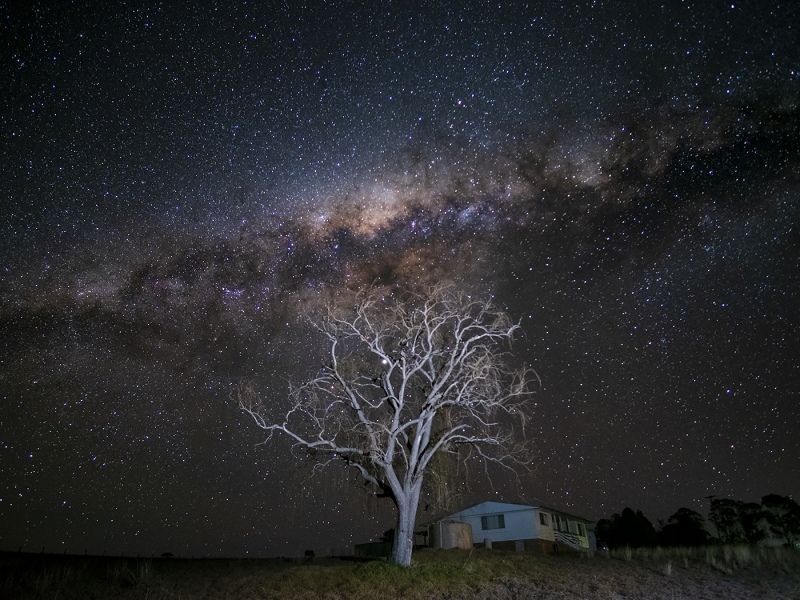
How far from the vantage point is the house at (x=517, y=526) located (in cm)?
4472

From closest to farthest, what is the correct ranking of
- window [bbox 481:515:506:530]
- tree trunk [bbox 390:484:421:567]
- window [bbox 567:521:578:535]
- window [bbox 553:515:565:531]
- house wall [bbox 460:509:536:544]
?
tree trunk [bbox 390:484:421:567] < house wall [bbox 460:509:536:544] < window [bbox 481:515:506:530] < window [bbox 553:515:565:531] < window [bbox 567:521:578:535]

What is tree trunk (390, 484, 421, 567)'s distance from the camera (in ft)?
60.3

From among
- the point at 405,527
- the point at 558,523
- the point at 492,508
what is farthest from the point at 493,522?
the point at 405,527

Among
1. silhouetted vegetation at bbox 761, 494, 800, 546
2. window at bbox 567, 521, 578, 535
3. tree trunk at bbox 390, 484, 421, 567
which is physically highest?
silhouetted vegetation at bbox 761, 494, 800, 546

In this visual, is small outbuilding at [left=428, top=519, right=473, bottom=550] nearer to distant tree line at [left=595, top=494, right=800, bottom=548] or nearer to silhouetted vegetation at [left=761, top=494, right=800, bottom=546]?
distant tree line at [left=595, top=494, right=800, bottom=548]

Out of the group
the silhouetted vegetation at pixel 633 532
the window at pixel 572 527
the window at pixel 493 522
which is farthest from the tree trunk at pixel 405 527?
the silhouetted vegetation at pixel 633 532

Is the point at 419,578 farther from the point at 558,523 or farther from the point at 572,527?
the point at 572,527

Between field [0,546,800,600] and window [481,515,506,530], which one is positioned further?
window [481,515,506,530]

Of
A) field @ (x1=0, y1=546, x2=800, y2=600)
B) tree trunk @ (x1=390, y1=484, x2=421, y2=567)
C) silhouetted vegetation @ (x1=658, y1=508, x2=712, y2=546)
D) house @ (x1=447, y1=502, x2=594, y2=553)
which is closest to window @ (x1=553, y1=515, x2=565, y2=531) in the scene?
house @ (x1=447, y1=502, x2=594, y2=553)

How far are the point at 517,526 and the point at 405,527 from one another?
30405 mm

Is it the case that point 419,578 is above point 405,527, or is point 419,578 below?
below

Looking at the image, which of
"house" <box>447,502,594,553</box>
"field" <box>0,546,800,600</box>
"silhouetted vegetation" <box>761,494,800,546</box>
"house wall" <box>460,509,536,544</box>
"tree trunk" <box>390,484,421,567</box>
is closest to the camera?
"field" <box>0,546,800,600</box>

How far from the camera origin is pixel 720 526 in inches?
2494

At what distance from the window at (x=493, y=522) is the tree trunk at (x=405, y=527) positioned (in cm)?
3034
